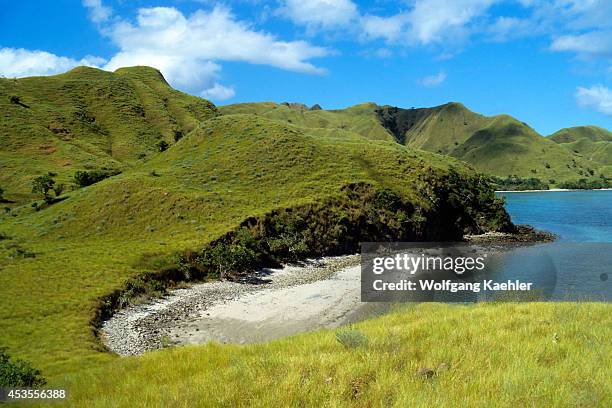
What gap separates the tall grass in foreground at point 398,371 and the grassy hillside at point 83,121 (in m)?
92.6

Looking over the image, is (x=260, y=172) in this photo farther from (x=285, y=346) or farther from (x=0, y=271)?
(x=285, y=346)

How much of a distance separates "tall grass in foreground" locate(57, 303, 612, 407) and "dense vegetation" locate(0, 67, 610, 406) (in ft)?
0.17

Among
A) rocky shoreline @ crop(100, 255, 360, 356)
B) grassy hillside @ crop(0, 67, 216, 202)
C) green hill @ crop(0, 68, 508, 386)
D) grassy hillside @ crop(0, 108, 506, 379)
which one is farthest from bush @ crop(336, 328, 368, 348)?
grassy hillside @ crop(0, 67, 216, 202)

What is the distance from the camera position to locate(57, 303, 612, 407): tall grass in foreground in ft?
22.5

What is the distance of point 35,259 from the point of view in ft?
136

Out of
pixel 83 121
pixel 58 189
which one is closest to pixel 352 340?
pixel 58 189

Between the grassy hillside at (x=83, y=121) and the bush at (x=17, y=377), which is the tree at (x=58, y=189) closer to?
the grassy hillside at (x=83, y=121)

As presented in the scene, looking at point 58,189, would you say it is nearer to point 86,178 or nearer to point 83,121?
point 86,178

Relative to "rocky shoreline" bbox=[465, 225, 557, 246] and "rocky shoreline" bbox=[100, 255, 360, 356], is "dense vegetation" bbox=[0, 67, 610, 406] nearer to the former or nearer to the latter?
"rocky shoreline" bbox=[100, 255, 360, 356]

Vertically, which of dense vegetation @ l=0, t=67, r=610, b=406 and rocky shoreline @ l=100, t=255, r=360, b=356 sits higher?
dense vegetation @ l=0, t=67, r=610, b=406

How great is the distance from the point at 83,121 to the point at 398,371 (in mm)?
154330

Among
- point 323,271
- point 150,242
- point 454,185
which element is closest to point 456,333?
point 323,271

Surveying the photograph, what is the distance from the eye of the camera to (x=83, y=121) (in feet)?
458

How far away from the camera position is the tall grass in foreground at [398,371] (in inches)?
270
